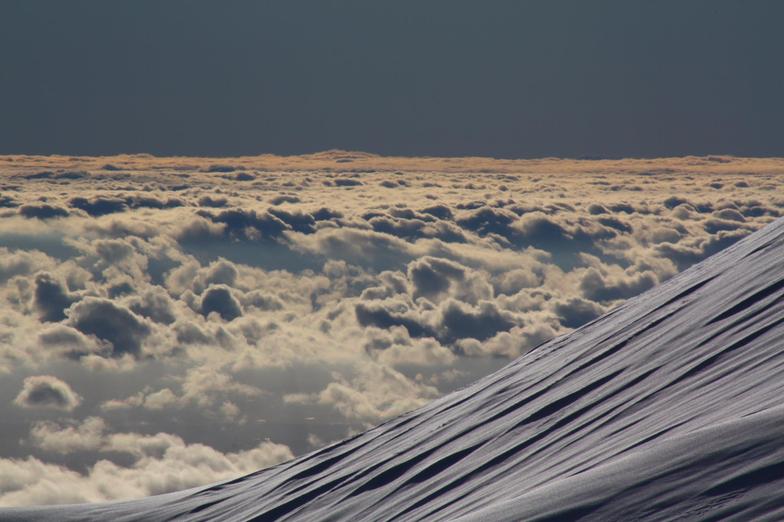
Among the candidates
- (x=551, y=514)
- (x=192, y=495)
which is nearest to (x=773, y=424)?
(x=551, y=514)

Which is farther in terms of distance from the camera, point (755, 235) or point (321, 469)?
point (755, 235)

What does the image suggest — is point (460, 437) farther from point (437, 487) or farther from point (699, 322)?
point (699, 322)

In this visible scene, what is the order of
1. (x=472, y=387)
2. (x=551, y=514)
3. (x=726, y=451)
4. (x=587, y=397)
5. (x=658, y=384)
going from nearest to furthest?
→ (x=726, y=451) < (x=551, y=514) < (x=658, y=384) < (x=587, y=397) < (x=472, y=387)

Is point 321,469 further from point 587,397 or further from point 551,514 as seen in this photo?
point 551,514

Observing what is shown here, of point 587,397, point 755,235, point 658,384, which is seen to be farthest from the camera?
point 755,235

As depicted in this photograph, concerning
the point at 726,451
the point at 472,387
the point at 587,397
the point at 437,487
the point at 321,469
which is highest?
the point at 472,387

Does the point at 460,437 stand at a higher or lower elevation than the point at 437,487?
higher
